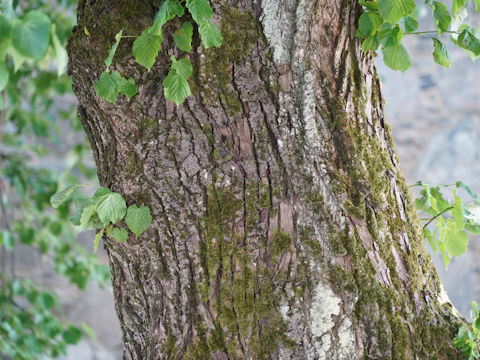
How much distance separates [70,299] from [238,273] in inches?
97.4

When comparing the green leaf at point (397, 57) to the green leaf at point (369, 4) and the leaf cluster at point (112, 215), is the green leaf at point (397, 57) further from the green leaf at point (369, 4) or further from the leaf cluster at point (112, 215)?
the leaf cluster at point (112, 215)

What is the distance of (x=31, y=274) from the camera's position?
9.23 ft

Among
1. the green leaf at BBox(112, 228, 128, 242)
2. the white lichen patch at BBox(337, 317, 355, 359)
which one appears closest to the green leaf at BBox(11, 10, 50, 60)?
the green leaf at BBox(112, 228, 128, 242)

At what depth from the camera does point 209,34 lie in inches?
23.1

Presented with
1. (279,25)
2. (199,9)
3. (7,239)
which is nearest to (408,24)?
(279,25)

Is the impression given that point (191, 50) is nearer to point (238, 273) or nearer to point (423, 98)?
point (238, 273)

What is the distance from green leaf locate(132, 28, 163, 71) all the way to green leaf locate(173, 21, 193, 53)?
35 mm

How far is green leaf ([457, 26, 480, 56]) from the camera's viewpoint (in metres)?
0.67

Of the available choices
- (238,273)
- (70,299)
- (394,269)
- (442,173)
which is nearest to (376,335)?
(394,269)

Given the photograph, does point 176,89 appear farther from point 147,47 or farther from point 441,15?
point 441,15

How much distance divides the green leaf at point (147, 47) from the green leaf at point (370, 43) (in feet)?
0.91

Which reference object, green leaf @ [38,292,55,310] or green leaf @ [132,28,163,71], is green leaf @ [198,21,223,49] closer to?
green leaf @ [132,28,163,71]

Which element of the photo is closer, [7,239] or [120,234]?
[120,234]

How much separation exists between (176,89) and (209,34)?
3.0 inches
